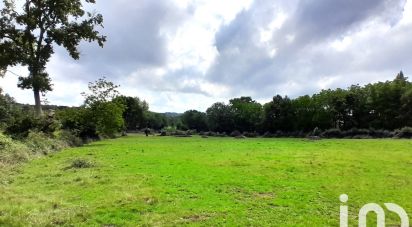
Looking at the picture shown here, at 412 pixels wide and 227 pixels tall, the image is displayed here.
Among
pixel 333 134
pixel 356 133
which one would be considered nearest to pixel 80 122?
pixel 333 134

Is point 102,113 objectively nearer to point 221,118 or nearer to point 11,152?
point 11,152

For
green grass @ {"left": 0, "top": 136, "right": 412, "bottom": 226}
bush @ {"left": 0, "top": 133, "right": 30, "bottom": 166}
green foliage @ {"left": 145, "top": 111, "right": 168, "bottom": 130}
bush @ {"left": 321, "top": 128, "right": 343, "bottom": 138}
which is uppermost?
green foliage @ {"left": 145, "top": 111, "right": 168, "bottom": 130}

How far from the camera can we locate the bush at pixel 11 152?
949 inches

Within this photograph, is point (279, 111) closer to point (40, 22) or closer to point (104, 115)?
point (104, 115)

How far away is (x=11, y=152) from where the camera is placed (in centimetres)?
2609

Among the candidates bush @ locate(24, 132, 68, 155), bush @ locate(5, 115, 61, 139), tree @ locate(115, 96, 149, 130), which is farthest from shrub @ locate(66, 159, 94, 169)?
tree @ locate(115, 96, 149, 130)

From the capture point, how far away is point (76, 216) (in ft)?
39.5

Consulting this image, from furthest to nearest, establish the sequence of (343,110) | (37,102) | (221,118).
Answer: (221,118)
(343,110)
(37,102)

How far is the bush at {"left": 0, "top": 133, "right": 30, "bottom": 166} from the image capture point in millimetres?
24103

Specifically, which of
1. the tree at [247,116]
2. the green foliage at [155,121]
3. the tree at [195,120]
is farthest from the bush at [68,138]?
the green foliage at [155,121]

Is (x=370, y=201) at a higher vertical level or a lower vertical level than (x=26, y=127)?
lower

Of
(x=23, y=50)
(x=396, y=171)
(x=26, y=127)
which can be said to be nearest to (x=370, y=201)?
(x=396, y=171)

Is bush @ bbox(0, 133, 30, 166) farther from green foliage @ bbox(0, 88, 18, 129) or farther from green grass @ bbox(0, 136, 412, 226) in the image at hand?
green foliage @ bbox(0, 88, 18, 129)

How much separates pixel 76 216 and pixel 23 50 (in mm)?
36186
